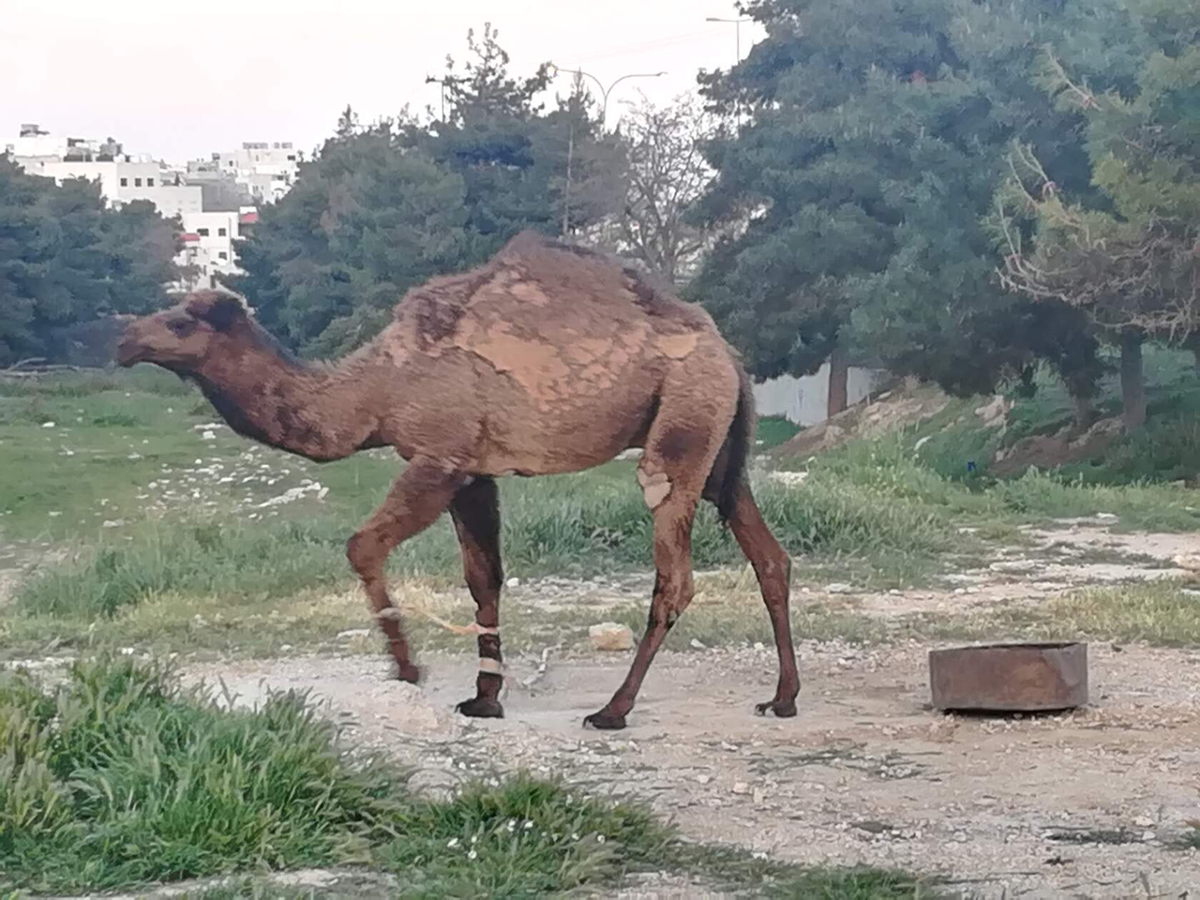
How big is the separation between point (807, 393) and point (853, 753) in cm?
2875

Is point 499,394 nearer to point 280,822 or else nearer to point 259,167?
point 280,822

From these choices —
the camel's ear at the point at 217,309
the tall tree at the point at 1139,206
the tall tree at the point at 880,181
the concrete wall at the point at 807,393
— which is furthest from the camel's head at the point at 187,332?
the concrete wall at the point at 807,393

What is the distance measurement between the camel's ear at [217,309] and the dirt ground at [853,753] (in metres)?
1.51

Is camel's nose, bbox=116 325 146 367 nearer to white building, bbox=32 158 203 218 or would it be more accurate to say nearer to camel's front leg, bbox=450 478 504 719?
camel's front leg, bbox=450 478 504 719

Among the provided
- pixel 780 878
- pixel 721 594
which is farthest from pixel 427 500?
pixel 721 594

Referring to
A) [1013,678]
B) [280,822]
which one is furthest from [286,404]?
[1013,678]

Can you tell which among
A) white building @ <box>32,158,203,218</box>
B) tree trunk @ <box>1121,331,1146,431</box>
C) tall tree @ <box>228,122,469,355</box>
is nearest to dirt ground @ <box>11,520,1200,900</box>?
tall tree @ <box>228,122,469,355</box>

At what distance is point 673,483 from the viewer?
7035mm

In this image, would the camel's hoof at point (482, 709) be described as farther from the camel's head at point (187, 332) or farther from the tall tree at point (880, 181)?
the tall tree at point (880, 181)

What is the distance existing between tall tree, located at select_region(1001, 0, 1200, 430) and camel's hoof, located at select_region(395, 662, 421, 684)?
11785 millimetres

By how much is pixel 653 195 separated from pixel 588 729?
22.4 m

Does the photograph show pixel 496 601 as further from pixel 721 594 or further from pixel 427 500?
pixel 721 594

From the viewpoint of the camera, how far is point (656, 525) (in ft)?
23.4

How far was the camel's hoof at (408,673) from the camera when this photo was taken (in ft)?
23.7
